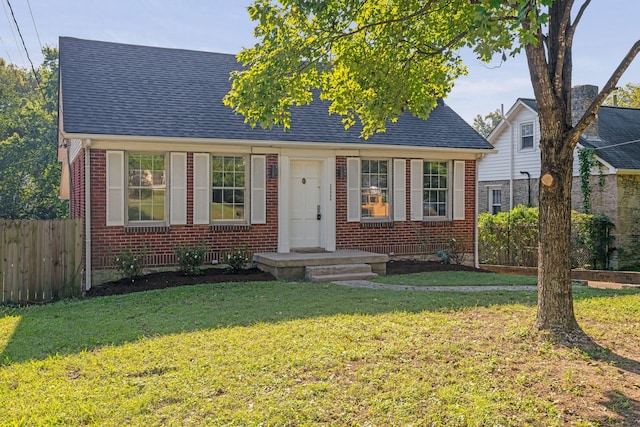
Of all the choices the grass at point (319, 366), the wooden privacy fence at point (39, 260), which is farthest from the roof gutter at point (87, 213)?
the grass at point (319, 366)

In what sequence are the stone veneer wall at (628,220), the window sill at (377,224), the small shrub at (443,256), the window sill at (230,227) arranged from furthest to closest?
the stone veneer wall at (628,220), the small shrub at (443,256), the window sill at (377,224), the window sill at (230,227)

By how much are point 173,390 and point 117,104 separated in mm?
9112

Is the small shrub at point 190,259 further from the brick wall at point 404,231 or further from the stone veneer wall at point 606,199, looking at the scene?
the stone veneer wall at point 606,199

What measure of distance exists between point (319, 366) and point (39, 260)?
735 centimetres

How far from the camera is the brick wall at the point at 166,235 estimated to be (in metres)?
11.3

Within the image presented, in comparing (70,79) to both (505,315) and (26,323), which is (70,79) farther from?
(505,315)

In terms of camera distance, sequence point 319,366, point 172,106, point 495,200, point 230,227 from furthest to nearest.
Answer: point 495,200, point 172,106, point 230,227, point 319,366

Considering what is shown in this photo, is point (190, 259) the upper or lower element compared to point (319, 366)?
upper

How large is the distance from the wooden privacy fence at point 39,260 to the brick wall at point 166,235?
64 centimetres

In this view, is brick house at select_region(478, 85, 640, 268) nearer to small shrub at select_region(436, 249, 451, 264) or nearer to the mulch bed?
small shrub at select_region(436, 249, 451, 264)

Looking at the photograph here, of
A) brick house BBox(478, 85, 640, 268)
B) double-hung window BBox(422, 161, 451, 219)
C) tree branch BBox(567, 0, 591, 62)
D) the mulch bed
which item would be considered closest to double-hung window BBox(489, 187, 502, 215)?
brick house BBox(478, 85, 640, 268)

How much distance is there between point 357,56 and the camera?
837 centimetres

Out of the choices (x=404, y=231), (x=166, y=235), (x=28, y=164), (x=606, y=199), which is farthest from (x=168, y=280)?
(x=28, y=164)

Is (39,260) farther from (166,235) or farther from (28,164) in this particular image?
(28,164)
